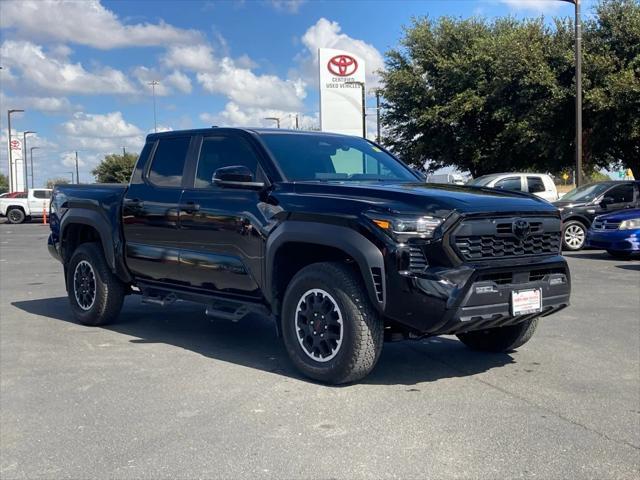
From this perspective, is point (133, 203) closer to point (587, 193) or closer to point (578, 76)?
point (587, 193)

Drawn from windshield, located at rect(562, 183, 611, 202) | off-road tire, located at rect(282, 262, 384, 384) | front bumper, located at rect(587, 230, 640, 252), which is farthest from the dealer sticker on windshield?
windshield, located at rect(562, 183, 611, 202)

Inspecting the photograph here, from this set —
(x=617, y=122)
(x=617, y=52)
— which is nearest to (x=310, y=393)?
(x=617, y=122)

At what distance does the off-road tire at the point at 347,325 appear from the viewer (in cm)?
497

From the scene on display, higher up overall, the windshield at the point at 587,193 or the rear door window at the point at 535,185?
the rear door window at the point at 535,185

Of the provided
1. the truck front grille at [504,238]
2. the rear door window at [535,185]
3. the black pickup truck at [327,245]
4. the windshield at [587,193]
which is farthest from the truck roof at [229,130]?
the rear door window at [535,185]

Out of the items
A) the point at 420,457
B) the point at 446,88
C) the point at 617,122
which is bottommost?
the point at 420,457

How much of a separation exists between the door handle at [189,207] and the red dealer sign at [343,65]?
31.2 m

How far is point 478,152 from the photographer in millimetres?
28906

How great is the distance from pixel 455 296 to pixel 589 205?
12.5 m

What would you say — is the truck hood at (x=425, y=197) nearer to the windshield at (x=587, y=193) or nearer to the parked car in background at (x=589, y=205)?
the parked car in background at (x=589, y=205)

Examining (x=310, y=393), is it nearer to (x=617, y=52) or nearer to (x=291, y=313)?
(x=291, y=313)

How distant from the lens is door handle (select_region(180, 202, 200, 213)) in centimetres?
623

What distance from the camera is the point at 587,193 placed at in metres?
16.5

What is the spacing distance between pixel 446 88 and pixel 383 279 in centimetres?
2535
